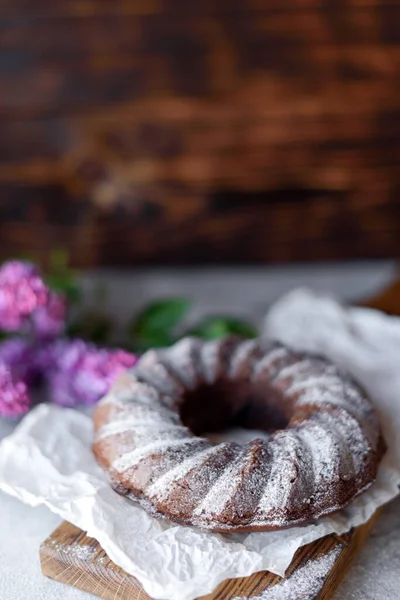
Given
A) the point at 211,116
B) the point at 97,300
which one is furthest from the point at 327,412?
the point at 211,116

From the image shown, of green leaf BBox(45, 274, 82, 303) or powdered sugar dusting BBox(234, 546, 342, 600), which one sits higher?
green leaf BBox(45, 274, 82, 303)

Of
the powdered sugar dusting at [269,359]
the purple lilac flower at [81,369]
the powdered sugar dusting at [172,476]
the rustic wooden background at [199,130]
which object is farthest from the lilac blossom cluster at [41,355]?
the rustic wooden background at [199,130]

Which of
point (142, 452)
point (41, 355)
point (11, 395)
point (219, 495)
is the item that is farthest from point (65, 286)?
point (219, 495)

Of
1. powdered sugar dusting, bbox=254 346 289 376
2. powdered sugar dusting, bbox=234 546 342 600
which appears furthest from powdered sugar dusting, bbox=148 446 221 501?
powdered sugar dusting, bbox=254 346 289 376

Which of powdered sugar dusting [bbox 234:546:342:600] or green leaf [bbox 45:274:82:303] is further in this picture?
green leaf [bbox 45:274:82:303]

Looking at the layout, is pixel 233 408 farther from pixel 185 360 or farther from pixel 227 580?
pixel 227 580

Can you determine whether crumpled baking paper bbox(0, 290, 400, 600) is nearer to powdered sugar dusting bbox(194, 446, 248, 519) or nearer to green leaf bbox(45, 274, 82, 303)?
powdered sugar dusting bbox(194, 446, 248, 519)

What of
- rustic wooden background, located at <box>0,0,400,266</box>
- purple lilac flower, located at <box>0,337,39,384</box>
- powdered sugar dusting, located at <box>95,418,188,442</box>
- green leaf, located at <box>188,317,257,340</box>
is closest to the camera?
powdered sugar dusting, located at <box>95,418,188,442</box>
